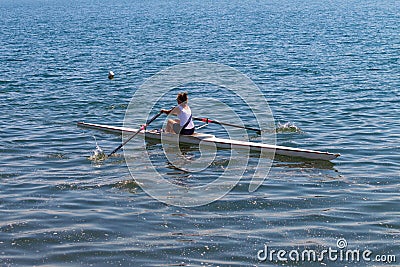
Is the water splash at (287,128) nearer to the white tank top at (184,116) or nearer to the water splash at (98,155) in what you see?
the white tank top at (184,116)

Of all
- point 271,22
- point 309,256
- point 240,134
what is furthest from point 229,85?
point 271,22

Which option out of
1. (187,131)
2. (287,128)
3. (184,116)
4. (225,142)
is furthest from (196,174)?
(287,128)

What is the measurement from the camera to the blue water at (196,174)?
48.2 feet

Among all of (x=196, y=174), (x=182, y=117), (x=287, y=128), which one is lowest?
(x=196, y=174)

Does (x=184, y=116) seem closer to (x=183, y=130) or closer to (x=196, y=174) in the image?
(x=183, y=130)

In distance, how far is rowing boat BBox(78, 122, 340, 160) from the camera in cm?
2138

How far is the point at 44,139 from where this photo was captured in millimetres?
25031

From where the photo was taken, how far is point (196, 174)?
20.6 meters

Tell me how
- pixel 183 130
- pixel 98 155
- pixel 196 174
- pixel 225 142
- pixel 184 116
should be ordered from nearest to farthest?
pixel 196 174, pixel 98 155, pixel 225 142, pixel 184 116, pixel 183 130

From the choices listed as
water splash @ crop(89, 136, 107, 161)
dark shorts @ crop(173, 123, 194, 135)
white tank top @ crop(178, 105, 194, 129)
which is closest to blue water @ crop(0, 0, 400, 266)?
water splash @ crop(89, 136, 107, 161)

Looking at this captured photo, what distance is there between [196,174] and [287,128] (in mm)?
7039

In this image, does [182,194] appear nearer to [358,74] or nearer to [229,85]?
[229,85]

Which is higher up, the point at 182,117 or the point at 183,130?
the point at 182,117

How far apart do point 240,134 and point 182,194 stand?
26.0 feet
